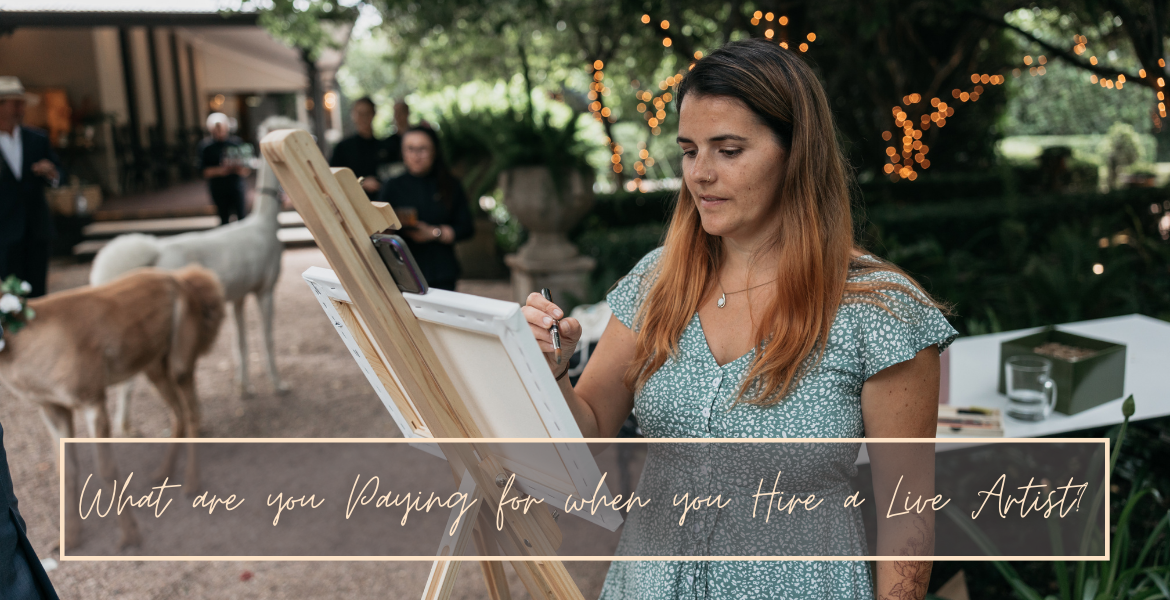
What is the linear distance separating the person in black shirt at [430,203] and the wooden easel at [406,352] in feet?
10.2

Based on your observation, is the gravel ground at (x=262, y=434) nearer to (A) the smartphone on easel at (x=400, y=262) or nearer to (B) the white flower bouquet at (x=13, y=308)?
(B) the white flower bouquet at (x=13, y=308)

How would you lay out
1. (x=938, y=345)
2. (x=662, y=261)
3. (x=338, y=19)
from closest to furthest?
(x=938, y=345) < (x=662, y=261) < (x=338, y=19)

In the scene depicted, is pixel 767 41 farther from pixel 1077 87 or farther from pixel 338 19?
pixel 1077 87

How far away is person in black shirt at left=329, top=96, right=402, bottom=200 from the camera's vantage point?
5734 millimetres

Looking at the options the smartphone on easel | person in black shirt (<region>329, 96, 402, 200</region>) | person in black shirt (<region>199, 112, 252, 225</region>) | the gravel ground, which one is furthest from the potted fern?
the smartphone on easel

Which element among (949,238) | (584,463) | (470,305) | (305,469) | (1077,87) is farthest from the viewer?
(1077,87)

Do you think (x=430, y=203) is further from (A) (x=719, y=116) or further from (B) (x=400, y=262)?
(B) (x=400, y=262)

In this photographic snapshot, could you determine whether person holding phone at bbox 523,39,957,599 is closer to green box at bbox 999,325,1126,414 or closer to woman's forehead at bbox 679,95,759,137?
woman's forehead at bbox 679,95,759,137

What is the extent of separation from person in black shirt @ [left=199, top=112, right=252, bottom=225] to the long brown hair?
24.8 ft

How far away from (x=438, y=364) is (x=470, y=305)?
19cm

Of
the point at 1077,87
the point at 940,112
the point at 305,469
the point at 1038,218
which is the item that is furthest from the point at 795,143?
the point at 1077,87

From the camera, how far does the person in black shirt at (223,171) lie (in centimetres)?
819

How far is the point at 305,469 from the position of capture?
433cm

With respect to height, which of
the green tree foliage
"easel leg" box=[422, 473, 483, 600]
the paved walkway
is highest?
the green tree foliage
